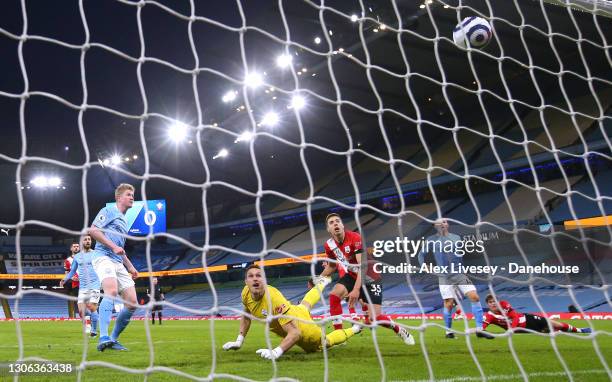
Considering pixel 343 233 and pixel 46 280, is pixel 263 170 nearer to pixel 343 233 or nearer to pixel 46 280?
pixel 46 280

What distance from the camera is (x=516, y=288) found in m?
16.4

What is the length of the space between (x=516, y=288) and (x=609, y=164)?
557 centimetres

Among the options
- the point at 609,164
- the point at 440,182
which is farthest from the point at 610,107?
the point at 440,182

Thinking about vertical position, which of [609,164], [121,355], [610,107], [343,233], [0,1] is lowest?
[121,355]

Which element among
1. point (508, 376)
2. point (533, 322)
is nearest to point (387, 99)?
point (533, 322)

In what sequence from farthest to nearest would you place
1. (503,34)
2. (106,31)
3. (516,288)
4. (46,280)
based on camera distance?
(46,280) → (106,31) → (516,288) → (503,34)

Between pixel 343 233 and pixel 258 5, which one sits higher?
pixel 258 5

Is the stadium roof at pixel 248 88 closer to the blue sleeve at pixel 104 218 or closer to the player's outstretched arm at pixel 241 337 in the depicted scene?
the blue sleeve at pixel 104 218

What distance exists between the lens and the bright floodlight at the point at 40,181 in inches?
1069

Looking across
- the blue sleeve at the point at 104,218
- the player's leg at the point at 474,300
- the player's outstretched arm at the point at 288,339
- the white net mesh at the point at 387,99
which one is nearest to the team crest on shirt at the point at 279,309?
the player's outstretched arm at the point at 288,339

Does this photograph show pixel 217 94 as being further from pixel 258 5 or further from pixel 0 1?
pixel 0 1

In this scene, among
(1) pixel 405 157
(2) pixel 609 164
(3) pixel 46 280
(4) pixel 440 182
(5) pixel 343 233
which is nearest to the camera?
(5) pixel 343 233

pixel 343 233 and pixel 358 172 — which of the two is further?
pixel 358 172

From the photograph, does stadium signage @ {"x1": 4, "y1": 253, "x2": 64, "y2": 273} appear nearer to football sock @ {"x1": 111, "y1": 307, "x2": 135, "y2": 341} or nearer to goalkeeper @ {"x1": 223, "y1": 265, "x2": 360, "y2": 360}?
football sock @ {"x1": 111, "y1": 307, "x2": 135, "y2": 341}
